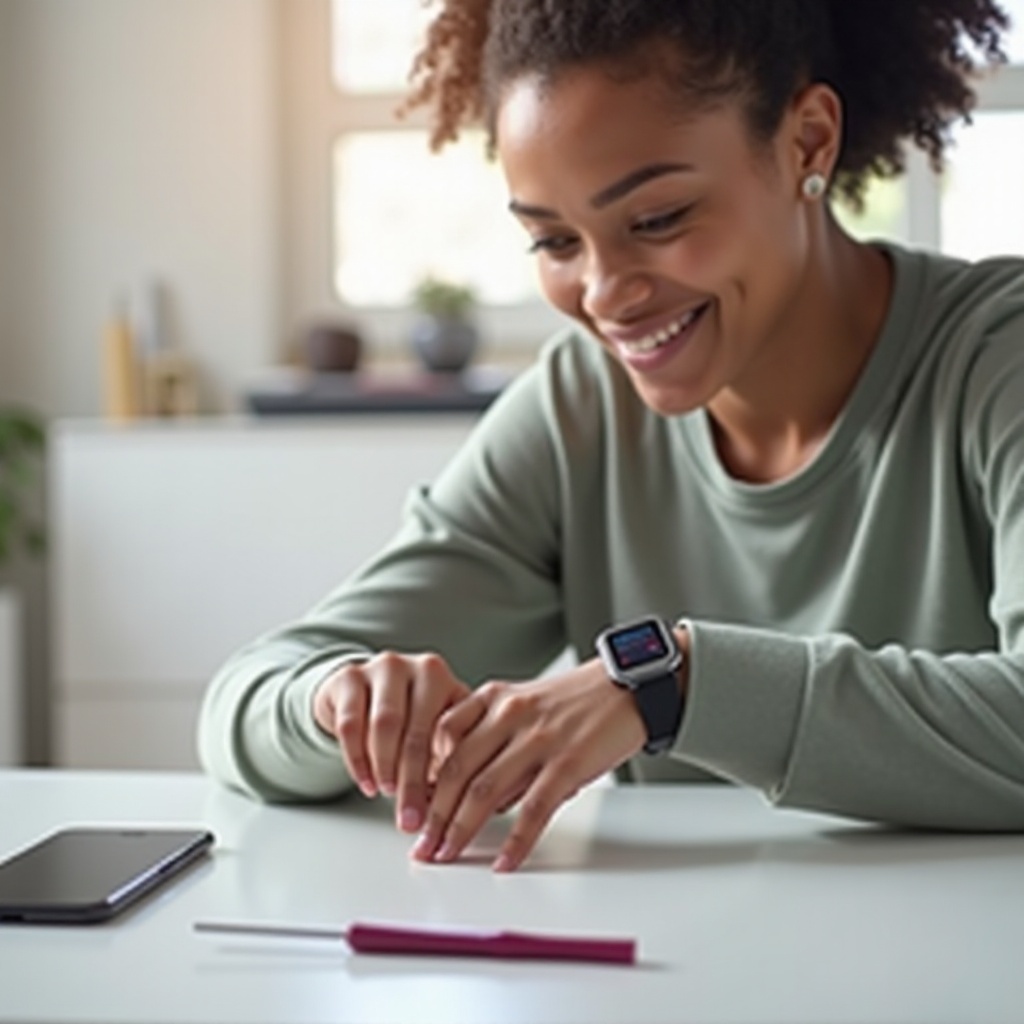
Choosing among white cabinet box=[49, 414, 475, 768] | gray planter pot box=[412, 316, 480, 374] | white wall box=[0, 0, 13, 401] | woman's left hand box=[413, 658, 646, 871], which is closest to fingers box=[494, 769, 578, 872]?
woman's left hand box=[413, 658, 646, 871]

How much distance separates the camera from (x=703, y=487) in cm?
155

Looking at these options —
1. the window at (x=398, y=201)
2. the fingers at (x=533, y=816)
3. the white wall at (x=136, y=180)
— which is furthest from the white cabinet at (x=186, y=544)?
the fingers at (x=533, y=816)

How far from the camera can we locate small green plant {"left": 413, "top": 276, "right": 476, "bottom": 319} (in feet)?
11.5

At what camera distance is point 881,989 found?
2.55ft

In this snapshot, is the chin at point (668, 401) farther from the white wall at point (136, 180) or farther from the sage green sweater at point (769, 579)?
the white wall at point (136, 180)

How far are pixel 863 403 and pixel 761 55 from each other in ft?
0.91

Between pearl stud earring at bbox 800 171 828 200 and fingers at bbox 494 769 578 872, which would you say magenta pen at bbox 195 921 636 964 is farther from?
pearl stud earring at bbox 800 171 828 200

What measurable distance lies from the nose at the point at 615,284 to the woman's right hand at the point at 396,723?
0.32 meters

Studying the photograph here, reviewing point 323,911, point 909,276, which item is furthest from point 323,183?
point 323,911

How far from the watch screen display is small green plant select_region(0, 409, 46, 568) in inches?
103

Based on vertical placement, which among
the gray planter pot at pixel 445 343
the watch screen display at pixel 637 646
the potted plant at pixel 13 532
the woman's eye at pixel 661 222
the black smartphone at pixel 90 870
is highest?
the woman's eye at pixel 661 222

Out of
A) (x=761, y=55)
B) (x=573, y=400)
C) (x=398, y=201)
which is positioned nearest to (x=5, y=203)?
(x=398, y=201)

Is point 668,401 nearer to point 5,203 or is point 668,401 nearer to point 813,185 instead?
point 813,185

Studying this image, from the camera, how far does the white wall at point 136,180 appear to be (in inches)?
147
